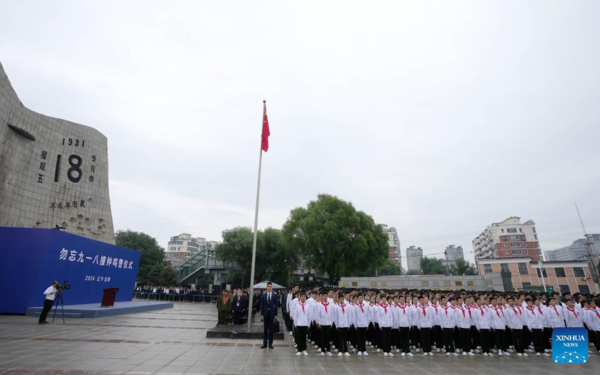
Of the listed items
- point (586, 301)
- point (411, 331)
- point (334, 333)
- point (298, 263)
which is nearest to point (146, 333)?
point (334, 333)

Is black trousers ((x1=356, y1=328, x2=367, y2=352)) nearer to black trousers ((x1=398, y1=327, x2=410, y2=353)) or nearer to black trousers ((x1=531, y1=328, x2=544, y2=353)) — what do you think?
black trousers ((x1=398, y1=327, x2=410, y2=353))

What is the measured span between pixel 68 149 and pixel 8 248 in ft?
25.5

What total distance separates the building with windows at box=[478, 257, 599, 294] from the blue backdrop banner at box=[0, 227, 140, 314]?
4503 cm

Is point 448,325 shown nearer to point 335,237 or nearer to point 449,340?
point 449,340

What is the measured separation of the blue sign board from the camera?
4875 millimetres

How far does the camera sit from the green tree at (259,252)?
Result: 37.7 metres

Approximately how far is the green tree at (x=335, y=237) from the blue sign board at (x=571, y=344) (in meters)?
24.1

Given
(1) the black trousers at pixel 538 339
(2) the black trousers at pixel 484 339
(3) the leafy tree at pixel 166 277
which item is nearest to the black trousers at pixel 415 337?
(2) the black trousers at pixel 484 339

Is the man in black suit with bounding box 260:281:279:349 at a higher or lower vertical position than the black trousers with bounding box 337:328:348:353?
higher

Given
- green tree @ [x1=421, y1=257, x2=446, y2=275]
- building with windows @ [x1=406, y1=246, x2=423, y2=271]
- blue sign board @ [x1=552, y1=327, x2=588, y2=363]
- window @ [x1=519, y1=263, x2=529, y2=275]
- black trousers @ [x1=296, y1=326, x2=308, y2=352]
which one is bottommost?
black trousers @ [x1=296, y1=326, x2=308, y2=352]

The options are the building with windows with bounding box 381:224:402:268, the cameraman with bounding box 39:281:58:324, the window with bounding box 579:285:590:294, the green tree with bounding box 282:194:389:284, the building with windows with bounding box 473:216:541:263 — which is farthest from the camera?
the building with windows with bounding box 381:224:402:268

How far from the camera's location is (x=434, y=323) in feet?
28.9

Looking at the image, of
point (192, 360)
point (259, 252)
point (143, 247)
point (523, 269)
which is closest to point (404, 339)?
point (192, 360)

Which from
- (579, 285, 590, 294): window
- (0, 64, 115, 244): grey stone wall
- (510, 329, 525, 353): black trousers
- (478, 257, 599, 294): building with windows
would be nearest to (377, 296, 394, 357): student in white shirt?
(510, 329, 525, 353): black trousers
